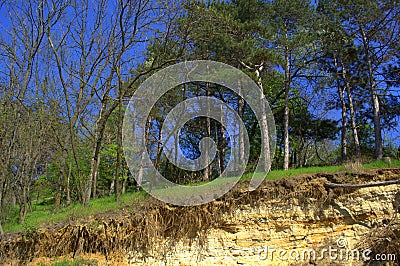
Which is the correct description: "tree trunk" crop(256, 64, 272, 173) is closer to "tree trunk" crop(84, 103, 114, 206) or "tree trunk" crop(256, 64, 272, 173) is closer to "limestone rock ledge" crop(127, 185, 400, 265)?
"limestone rock ledge" crop(127, 185, 400, 265)

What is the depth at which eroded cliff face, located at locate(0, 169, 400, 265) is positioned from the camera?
8414 millimetres

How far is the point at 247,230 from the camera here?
895cm

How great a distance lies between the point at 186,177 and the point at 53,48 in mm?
6361

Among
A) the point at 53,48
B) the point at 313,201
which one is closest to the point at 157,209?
the point at 313,201

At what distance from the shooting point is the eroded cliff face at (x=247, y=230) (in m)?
8.41

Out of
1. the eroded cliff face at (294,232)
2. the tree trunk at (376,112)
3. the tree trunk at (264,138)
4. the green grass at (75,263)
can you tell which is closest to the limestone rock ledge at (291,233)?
the eroded cliff face at (294,232)

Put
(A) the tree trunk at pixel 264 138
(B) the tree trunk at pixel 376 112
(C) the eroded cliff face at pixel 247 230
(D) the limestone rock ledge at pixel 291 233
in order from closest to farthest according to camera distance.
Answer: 1. (C) the eroded cliff face at pixel 247 230
2. (D) the limestone rock ledge at pixel 291 233
3. (B) the tree trunk at pixel 376 112
4. (A) the tree trunk at pixel 264 138

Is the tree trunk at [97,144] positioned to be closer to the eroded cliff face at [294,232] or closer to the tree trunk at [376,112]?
the eroded cliff face at [294,232]

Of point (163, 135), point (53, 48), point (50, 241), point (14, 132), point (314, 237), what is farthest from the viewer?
point (163, 135)

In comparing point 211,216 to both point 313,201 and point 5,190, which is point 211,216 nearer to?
point 313,201

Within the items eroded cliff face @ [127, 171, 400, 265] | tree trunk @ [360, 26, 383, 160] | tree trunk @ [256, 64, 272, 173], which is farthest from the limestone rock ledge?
tree trunk @ [360, 26, 383, 160]

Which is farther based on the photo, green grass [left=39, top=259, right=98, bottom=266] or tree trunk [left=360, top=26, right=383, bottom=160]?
tree trunk [left=360, top=26, right=383, bottom=160]

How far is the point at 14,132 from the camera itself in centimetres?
984

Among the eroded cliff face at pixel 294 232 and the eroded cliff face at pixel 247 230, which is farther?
the eroded cliff face at pixel 294 232
